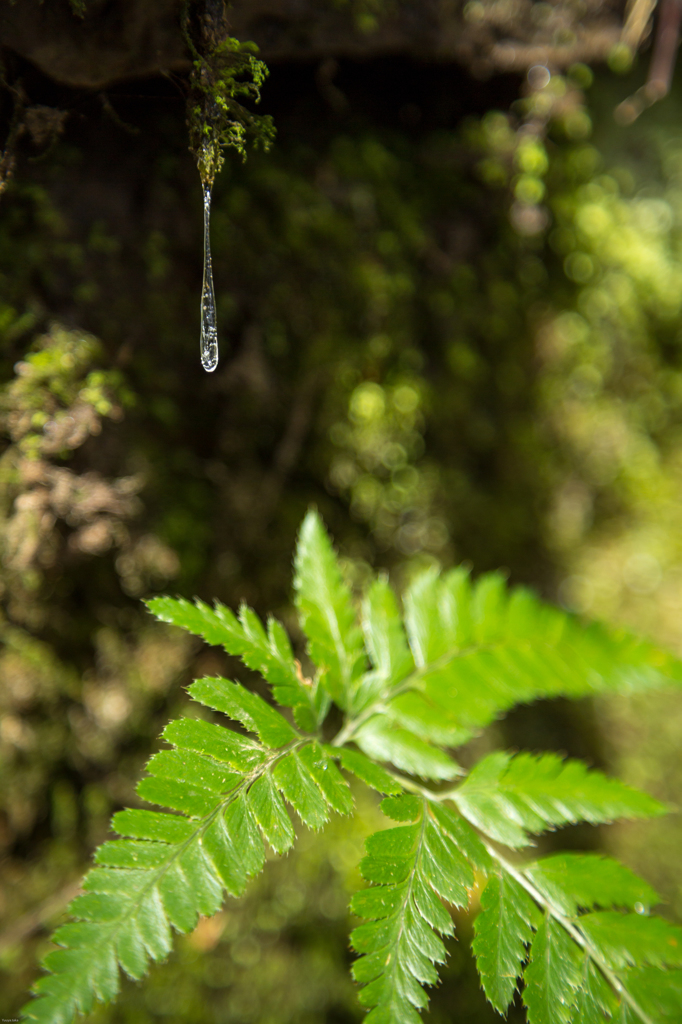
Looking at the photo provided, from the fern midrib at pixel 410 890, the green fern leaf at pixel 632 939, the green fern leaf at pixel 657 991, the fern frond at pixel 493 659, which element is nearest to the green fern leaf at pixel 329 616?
the fern frond at pixel 493 659

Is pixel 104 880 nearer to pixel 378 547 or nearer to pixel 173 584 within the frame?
pixel 173 584

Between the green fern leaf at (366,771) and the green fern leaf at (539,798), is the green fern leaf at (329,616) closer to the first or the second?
the green fern leaf at (366,771)

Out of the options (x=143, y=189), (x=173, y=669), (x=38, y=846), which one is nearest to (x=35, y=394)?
(x=143, y=189)

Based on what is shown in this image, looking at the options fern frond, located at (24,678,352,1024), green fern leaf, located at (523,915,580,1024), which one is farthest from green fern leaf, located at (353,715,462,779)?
green fern leaf, located at (523,915,580,1024)

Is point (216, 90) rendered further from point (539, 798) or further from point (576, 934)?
point (576, 934)

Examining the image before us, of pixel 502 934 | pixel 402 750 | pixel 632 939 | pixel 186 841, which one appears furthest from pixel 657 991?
pixel 186 841
